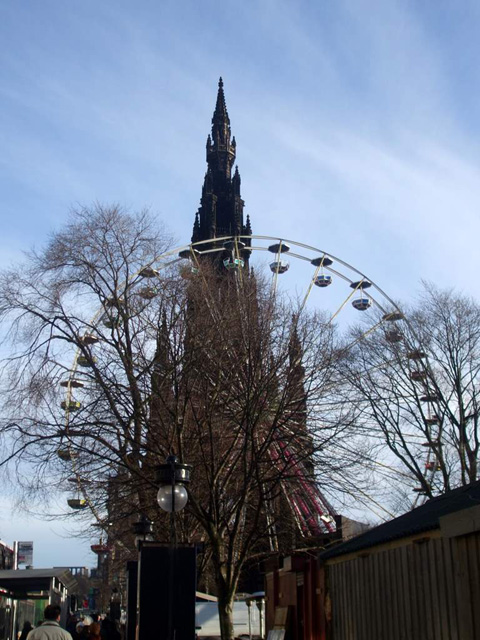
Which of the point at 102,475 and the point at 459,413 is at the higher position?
the point at 459,413

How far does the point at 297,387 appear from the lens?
18219mm

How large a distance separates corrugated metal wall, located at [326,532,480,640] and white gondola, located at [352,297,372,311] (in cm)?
2390

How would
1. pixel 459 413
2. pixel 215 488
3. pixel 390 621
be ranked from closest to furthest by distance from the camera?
pixel 390 621 < pixel 215 488 < pixel 459 413

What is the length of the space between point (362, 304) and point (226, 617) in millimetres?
20849

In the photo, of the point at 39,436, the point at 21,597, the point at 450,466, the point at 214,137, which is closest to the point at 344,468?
the point at 39,436

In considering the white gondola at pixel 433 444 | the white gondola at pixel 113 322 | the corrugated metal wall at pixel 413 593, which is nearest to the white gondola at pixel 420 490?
the white gondola at pixel 433 444

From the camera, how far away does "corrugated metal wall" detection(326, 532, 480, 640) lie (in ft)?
26.0

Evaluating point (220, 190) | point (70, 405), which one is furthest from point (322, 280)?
point (220, 190)

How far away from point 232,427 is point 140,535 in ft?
14.1

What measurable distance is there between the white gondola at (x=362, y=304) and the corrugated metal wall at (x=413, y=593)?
941 inches

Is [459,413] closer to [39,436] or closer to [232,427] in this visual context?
[232,427]

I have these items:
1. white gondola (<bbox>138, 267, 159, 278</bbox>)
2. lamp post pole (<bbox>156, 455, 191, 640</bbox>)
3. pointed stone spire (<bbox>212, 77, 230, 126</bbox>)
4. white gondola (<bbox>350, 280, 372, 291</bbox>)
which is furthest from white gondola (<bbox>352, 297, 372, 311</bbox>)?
pointed stone spire (<bbox>212, 77, 230, 126</bbox>)

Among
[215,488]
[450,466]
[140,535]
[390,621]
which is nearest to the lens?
[390,621]

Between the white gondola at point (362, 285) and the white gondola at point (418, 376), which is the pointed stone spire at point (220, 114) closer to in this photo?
the white gondola at point (362, 285)
